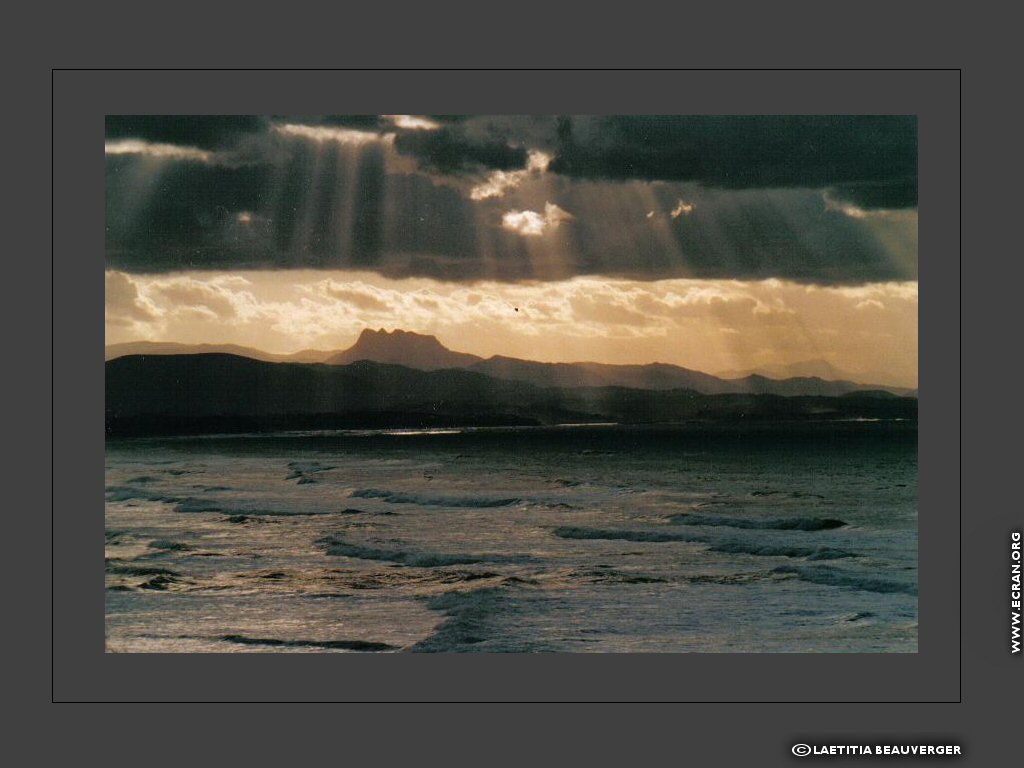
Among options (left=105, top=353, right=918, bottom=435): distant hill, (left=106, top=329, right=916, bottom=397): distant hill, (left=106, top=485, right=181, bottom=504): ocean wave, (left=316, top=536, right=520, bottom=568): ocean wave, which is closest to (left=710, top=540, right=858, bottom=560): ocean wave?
(left=105, top=353, right=918, bottom=435): distant hill

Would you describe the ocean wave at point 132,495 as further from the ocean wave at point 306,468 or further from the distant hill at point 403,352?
the distant hill at point 403,352

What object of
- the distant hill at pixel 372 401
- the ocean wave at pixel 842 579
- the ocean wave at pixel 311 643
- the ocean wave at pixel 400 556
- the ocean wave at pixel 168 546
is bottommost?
the ocean wave at pixel 311 643

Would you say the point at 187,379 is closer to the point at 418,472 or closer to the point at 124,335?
the point at 124,335

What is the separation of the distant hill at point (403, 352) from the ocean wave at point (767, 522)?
353 cm

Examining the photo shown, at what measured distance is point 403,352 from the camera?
37.2 feet

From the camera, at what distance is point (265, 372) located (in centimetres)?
1082

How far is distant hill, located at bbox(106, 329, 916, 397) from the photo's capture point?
1087 centimetres

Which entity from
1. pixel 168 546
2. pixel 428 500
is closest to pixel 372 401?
pixel 428 500

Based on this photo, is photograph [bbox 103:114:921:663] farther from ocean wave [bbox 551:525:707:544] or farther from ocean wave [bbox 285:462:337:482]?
ocean wave [bbox 285:462:337:482]

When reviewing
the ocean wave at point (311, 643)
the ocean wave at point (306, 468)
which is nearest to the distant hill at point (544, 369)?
the ocean wave at point (306, 468)

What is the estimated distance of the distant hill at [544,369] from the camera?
1087 centimetres

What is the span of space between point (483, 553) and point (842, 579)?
157 inches

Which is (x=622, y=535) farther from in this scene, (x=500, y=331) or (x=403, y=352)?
(x=403, y=352)

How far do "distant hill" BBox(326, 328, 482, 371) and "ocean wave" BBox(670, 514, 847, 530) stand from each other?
3.53 metres
